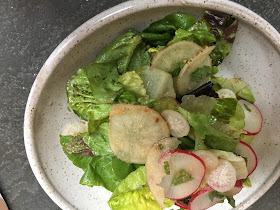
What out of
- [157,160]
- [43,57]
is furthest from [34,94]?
[157,160]

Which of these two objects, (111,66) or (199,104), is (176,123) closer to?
(199,104)

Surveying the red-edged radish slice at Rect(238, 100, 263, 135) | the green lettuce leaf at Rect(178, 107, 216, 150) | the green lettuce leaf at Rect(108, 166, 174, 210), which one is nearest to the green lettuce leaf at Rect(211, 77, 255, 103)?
the red-edged radish slice at Rect(238, 100, 263, 135)

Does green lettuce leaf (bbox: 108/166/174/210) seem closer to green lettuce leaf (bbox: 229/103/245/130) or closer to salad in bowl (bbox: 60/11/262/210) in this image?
salad in bowl (bbox: 60/11/262/210)

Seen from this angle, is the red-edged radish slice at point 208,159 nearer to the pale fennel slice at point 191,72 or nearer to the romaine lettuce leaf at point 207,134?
the romaine lettuce leaf at point 207,134

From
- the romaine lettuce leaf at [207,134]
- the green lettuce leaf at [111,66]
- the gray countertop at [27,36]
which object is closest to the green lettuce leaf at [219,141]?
the romaine lettuce leaf at [207,134]

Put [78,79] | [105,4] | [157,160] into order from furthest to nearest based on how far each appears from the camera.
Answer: [105,4], [78,79], [157,160]

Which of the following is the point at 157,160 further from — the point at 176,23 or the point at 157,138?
the point at 176,23
